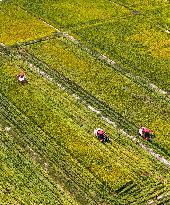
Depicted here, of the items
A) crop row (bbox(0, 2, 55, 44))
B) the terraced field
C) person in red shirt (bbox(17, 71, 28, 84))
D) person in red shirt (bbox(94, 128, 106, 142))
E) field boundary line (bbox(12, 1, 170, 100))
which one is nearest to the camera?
the terraced field

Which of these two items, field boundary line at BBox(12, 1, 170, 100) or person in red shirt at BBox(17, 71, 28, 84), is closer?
person in red shirt at BBox(17, 71, 28, 84)

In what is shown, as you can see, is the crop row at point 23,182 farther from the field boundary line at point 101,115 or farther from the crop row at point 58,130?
the field boundary line at point 101,115

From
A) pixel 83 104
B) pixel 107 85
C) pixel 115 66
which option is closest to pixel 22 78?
pixel 83 104

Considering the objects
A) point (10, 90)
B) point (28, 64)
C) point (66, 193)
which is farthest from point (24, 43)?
point (66, 193)

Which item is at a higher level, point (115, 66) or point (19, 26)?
point (115, 66)

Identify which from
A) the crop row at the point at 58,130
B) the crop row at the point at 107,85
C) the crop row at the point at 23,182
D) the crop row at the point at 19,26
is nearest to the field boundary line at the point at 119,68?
the crop row at the point at 107,85

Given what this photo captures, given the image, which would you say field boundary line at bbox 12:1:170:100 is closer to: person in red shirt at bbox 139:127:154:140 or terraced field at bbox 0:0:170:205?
terraced field at bbox 0:0:170:205

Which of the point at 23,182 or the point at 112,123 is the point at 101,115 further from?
the point at 23,182

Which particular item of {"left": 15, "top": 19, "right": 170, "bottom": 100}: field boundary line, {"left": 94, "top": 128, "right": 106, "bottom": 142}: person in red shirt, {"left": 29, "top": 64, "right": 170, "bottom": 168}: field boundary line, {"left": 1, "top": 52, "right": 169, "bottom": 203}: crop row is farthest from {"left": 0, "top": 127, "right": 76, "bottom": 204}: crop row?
{"left": 15, "top": 19, "right": 170, "bottom": 100}: field boundary line

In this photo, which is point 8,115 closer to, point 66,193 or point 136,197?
point 66,193
